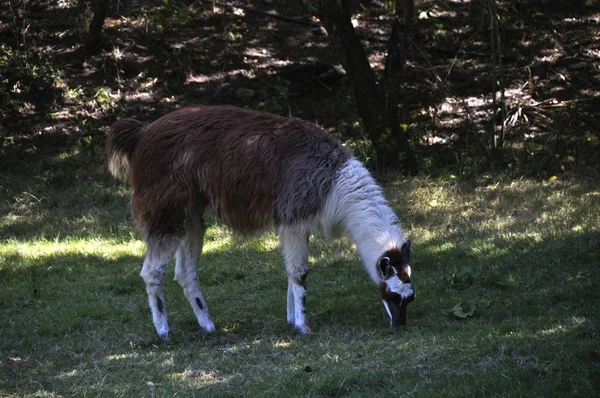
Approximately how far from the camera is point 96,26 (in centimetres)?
1566

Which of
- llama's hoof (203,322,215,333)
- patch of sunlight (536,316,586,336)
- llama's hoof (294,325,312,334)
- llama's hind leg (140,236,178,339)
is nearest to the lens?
patch of sunlight (536,316,586,336)

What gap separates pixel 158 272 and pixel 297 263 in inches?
47.9

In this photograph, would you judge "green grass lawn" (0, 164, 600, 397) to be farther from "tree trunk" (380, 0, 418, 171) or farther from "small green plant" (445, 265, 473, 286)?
"tree trunk" (380, 0, 418, 171)

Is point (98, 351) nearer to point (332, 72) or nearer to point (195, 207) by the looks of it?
point (195, 207)

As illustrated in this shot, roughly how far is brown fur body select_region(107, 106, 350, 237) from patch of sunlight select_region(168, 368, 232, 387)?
169 cm

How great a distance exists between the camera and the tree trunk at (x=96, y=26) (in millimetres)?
15320

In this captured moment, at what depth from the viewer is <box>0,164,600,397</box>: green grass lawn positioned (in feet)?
19.6

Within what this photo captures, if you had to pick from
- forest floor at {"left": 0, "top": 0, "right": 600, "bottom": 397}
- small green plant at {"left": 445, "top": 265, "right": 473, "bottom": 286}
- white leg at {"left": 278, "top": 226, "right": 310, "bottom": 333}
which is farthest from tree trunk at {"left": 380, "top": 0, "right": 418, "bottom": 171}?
white leg at {"left": 278, "top": 226, "right": 310, "bottom": 333}

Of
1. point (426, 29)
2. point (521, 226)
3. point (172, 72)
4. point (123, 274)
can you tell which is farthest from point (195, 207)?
point (426, 29)

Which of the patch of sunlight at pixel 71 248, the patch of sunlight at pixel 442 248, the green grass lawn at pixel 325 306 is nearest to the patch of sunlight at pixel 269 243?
the green grass lawn at pixel 325 306

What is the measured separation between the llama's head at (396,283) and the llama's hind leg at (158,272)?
1.85 m

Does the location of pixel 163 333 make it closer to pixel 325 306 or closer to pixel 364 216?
pixel 325 306

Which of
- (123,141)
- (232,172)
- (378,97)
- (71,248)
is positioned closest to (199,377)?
(232,172)

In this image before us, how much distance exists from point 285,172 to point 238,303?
170 centimetres
